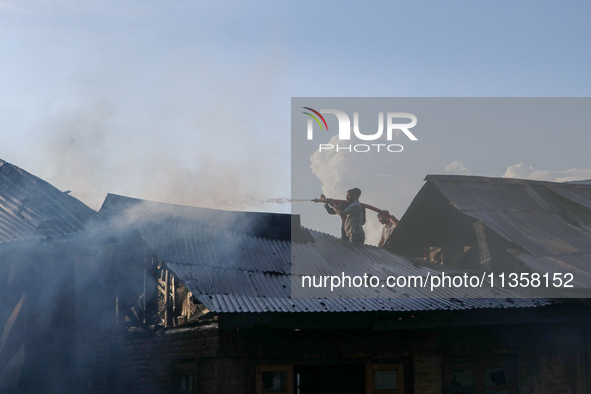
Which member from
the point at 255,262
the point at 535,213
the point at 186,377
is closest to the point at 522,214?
the point at 535,213

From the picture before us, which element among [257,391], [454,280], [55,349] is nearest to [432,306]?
[454,280]

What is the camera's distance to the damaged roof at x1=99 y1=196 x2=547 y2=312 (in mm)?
7184

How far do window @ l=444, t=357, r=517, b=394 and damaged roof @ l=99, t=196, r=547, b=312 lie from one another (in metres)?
0.91

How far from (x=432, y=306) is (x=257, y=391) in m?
2.56

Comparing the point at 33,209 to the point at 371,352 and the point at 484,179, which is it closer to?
the point at 371,352

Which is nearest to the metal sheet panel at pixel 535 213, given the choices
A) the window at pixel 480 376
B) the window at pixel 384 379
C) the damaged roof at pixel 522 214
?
the damaged roof at pixel 522 214

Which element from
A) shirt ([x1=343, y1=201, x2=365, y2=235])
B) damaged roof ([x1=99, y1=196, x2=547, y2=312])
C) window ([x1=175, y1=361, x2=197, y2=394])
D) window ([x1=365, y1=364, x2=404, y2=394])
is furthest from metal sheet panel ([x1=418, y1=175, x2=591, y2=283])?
window ([x1=175, y1=361, x2=197, y2=394])

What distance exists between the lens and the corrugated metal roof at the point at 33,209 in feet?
27.2

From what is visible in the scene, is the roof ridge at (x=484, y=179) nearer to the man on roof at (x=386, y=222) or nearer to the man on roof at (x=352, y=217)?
the man on roof at (x=352, y=217)

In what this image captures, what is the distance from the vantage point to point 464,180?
11.8m

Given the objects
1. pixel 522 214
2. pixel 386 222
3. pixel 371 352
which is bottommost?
pixel 371 352

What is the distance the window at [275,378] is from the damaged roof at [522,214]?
14.3ft

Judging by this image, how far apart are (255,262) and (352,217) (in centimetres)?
377

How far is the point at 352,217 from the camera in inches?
476
